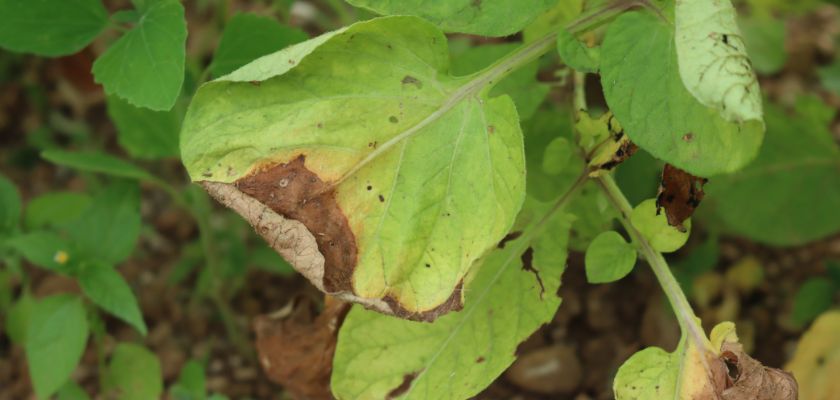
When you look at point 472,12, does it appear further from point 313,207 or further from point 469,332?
point 469,332

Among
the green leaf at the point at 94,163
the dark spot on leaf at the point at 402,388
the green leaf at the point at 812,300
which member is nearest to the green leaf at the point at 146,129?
the green leaf at the point at 94,163

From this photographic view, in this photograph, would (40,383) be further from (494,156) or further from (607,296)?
(607,296)

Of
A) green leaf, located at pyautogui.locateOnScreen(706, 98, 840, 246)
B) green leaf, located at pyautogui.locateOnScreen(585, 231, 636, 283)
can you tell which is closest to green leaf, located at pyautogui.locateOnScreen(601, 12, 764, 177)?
green leaf, located at pyautogui.locateOnScreen(585, 231, 636, 283)

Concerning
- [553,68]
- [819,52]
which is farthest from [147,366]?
[819,52]

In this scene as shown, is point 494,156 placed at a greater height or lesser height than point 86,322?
greater

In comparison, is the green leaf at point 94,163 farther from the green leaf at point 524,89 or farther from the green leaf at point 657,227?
the green leaf at point 657,227

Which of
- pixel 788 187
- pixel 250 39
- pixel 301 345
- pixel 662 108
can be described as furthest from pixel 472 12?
pixel 788 187

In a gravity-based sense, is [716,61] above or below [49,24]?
above
